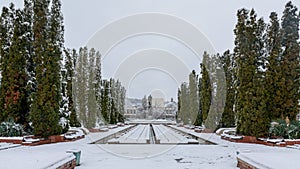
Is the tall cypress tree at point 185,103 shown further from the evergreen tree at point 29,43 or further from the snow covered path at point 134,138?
the evergreen tree at point 29,43

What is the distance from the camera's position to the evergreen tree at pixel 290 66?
12.8 metres

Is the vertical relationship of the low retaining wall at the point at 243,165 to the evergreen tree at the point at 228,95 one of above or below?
below

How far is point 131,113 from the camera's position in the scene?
64125mm

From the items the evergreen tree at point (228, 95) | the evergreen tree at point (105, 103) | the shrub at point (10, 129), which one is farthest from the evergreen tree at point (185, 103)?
the shrub at point (10, 129)

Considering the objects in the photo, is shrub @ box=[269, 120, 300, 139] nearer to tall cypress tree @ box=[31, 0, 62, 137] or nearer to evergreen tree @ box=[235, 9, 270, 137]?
evergreen tree @ box=[235, 9, 270, 137]

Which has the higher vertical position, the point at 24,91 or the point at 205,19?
the point at 205,19

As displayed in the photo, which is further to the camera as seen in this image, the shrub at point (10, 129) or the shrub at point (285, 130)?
the shrub at point (10, 129)

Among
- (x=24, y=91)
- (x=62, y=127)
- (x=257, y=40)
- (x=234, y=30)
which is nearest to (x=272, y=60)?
(x=257, y=40)

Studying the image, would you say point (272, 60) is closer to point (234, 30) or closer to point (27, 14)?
point (234, 30)

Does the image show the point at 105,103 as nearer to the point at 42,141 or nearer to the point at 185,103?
the point at 185,103

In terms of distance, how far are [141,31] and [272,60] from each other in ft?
17.9

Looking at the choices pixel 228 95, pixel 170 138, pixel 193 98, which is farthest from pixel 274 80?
pixel 193 98

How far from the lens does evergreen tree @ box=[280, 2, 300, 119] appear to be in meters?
12.8

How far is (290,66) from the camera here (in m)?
12.9
